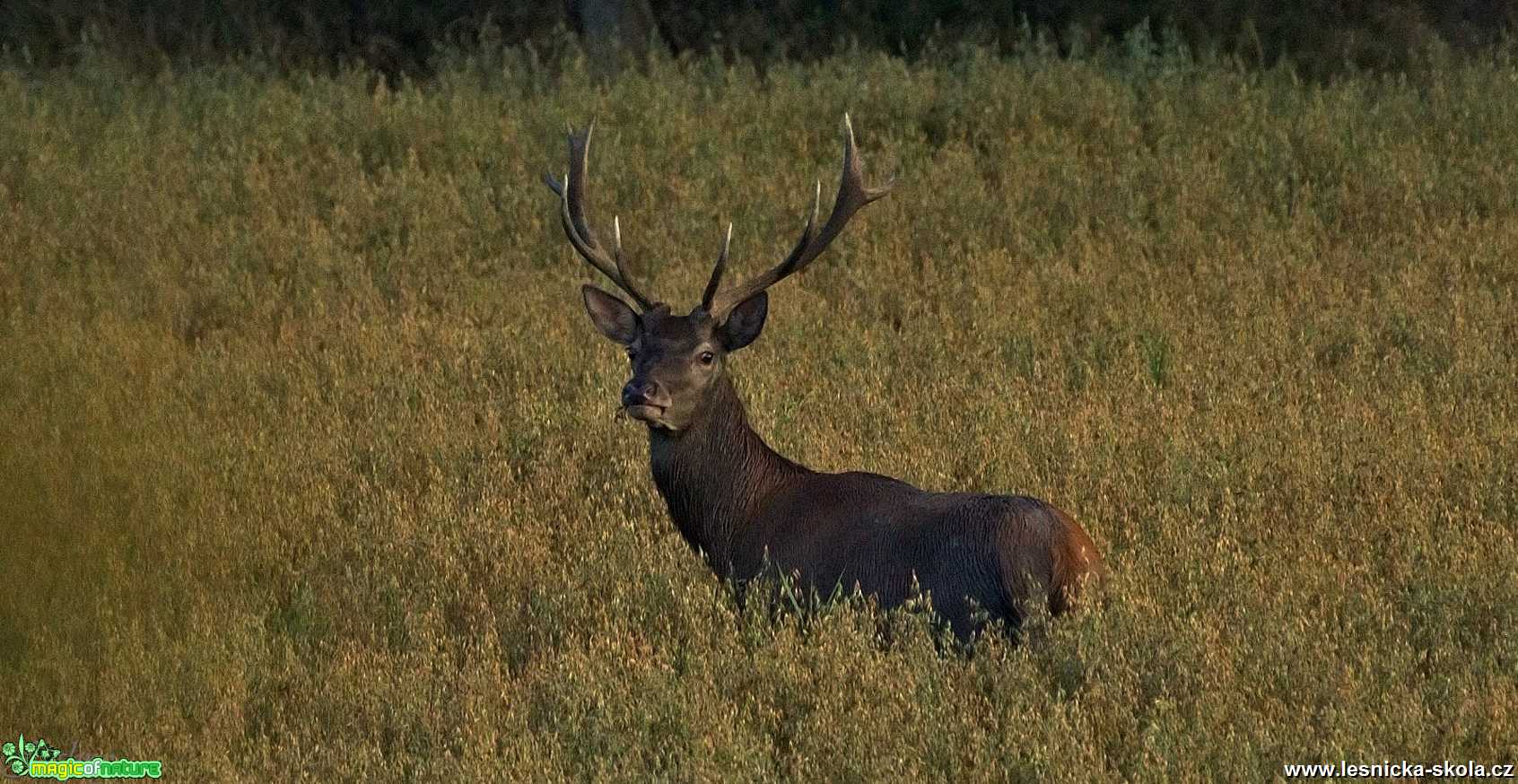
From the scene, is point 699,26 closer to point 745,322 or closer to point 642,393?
point 745,322

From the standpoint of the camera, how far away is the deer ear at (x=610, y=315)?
7.63 meters

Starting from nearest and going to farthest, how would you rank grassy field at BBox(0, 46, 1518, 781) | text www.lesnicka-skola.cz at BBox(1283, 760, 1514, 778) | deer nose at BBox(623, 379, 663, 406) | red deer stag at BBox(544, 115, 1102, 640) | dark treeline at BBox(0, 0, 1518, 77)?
text www.lesnicka-skola.cz at BBox(1283, 760, 1514, 778) < grassy field at BBox(0, 46, 1518, 781) < red deer stag at BBox(544, 115, 1102, 640) < deer nose at BBox(623, 379, 663, 406) < dark treeline at BBox(0, 0, 1518, 77)

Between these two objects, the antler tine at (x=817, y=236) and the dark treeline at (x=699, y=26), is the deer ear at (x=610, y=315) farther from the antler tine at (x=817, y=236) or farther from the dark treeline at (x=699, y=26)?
the dark treeline at (x=699, y=26)

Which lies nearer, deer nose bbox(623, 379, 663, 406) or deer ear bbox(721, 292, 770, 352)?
deer nose bbox(623, 379, 663, 406)

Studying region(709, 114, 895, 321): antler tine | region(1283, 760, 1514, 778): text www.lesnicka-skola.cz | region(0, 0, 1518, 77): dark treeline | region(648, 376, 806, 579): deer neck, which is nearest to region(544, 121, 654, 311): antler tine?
region(709, 114, 895, 321): antler tine

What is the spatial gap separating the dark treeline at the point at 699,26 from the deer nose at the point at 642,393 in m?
10.0

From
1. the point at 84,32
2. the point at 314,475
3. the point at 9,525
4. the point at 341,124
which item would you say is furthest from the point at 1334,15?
the point at 9,525

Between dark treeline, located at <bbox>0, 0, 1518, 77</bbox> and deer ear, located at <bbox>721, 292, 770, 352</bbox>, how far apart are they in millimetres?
9721

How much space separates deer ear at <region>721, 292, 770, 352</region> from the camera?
741 cm

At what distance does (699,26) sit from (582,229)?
11.4 meters

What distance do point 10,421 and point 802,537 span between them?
4470 millimetres

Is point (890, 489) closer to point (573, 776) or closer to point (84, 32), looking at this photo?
point (573, 776)

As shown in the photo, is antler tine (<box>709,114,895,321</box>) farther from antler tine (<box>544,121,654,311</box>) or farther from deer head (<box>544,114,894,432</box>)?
antler tine (<box>544,121,654,311</box>)

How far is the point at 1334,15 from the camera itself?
1831 cm
